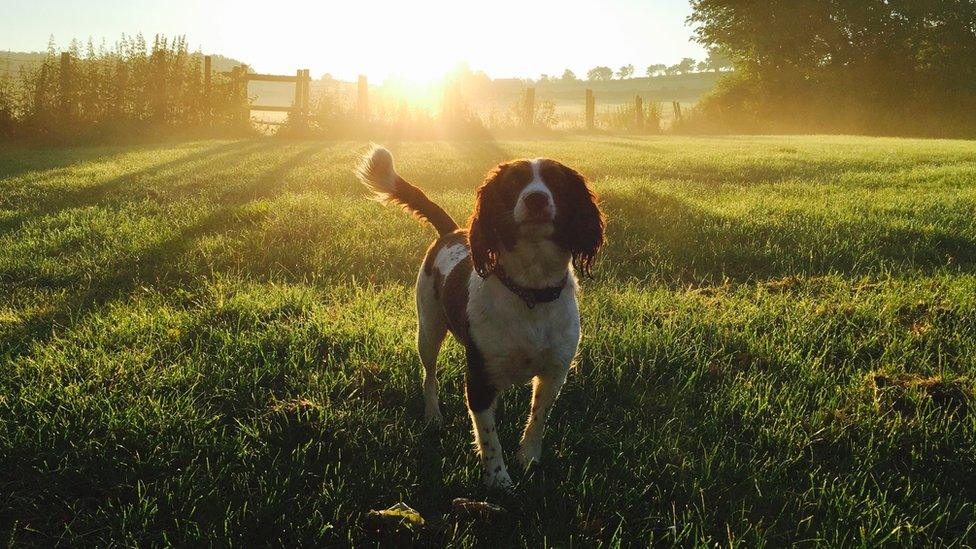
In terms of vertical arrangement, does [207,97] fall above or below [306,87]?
below

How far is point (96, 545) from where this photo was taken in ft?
6.91

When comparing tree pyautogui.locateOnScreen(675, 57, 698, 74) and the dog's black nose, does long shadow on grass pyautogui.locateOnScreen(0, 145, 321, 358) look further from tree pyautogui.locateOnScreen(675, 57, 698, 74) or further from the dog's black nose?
tree pyautogui.locateOnScreen(675, 57, 698, 74)

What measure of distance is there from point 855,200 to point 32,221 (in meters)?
9.86

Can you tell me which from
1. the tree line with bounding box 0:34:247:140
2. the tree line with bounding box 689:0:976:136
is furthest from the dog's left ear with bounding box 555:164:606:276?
the tree line with bounding box 689:0:976:136

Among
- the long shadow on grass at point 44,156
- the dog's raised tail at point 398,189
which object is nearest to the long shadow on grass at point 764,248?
the dog's raised tail at point 398,189

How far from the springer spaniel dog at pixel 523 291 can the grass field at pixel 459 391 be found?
22 centimetres

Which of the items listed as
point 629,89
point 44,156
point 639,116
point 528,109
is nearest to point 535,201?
point 44,156

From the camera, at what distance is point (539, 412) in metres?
2.75

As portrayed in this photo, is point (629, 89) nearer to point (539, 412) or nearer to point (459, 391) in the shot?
point (459, 391)

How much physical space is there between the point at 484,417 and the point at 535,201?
910mm

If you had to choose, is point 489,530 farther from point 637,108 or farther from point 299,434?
point 637,108

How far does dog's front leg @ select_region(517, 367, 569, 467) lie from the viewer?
269 centimetres

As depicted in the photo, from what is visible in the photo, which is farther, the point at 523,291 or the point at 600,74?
the point at 600,74

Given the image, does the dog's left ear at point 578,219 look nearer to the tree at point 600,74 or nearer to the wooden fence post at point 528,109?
the wooden fence post at point 528,109
